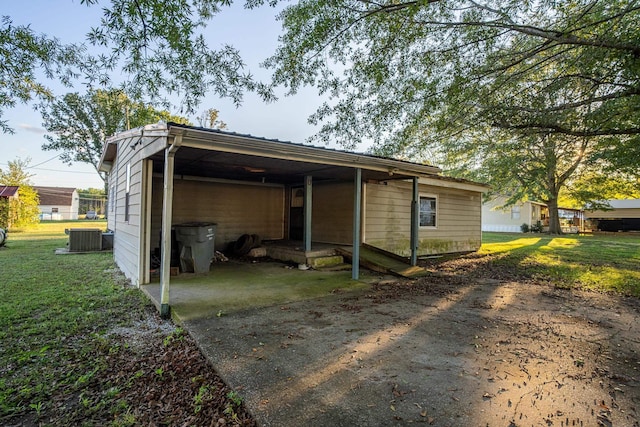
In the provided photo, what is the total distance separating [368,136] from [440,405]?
7.12 metres

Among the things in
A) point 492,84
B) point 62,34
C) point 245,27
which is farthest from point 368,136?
point 62,34

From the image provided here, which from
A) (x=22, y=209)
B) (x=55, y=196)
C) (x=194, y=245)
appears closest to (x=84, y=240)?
(x=194, y=245)

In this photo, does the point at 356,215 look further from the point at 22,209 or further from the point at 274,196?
the point at 22,209

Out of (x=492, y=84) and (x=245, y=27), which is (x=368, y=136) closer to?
(x=492, y=84)

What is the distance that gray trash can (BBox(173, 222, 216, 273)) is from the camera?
20.4ft

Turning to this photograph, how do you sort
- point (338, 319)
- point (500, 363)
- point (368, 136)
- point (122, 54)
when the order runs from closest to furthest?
1. point (500, 363)
2. point (338, 319)
3. point (122, 54)
4. point (368, 136)

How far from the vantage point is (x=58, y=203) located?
1686 inches

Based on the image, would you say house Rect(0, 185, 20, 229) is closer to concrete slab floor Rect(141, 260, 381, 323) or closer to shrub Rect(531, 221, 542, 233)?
concrete slab floor Rect(141, 260, 381, 323)

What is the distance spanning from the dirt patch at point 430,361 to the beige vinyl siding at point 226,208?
5.33 m

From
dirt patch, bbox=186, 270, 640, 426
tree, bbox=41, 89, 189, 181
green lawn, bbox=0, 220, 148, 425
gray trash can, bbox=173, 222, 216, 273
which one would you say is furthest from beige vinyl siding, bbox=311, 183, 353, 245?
tree, bbox=41, 89, 189, 181

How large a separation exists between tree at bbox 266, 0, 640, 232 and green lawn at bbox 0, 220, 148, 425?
5433 millimetres

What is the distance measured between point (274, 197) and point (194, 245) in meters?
4.35

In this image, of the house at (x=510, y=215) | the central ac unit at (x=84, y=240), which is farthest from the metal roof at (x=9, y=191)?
the house at (x=510, y=215)

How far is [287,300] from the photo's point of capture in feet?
15.6
